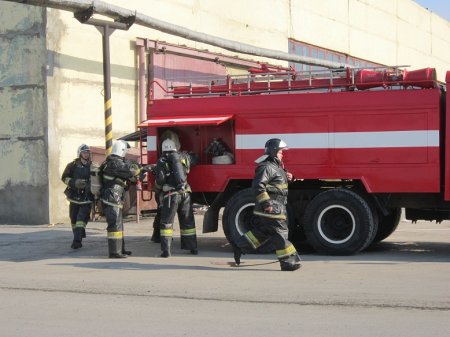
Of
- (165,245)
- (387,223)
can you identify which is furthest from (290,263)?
(387,223)

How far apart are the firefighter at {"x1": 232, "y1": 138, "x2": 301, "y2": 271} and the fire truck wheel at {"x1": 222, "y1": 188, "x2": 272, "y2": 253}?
1.52 meters

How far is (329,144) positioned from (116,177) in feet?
10.9

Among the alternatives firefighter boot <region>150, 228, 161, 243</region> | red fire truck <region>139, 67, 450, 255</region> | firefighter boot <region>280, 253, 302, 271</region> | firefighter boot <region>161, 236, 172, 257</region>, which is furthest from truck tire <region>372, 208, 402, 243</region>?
firefighter boot <region>150, 228, 161, 243</region>

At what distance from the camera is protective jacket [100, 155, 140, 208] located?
11148 millimetres

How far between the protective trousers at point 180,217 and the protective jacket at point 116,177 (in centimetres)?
67

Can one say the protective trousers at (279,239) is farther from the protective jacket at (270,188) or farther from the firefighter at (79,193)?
the firefighter at (79,193)

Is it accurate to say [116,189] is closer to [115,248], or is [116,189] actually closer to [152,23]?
[115,248]

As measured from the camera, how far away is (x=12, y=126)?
16.1 m

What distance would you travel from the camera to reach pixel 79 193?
12.4m

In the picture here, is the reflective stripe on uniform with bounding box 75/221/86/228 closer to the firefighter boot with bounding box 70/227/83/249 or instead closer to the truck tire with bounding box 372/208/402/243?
the firefighter boot with bounding box 70/227/83/249


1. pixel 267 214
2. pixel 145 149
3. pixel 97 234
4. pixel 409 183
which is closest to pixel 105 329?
pixel 267 214

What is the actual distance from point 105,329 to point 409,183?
5866 millimetres

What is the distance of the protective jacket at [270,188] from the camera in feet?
31.3

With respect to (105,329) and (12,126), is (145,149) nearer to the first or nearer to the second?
(12,126)
